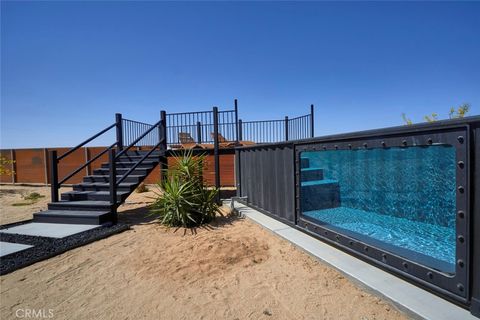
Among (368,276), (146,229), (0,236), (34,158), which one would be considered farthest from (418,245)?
(34,158)

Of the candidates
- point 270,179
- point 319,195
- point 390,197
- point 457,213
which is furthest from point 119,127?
point 457,213

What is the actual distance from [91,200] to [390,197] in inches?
234

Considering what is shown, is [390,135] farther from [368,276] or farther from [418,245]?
[418,245]

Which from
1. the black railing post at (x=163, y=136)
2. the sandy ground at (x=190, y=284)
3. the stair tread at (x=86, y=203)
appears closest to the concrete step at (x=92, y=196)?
the stair tread at (x=86, y=203)

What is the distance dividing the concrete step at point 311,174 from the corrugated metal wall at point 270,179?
0.73 ft

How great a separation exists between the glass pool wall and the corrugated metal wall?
242 millimetres

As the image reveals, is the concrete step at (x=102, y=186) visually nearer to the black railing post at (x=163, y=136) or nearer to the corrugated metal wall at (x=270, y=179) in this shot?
the black railing post at (x=163, y=136)

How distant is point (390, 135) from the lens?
249 centimetres

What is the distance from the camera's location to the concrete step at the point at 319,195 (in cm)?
429

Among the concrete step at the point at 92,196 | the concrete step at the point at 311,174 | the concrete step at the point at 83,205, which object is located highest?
the concrete step at the point at 311,174

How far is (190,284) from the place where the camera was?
9.23 ft

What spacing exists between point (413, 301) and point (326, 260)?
991 mm

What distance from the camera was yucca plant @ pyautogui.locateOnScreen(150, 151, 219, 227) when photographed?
5016mm

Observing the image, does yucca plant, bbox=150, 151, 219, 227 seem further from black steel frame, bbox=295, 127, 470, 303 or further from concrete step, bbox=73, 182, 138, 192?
black steel frame, bbox=295, 127, 470, 303
